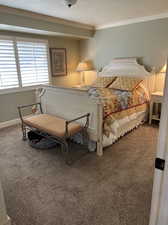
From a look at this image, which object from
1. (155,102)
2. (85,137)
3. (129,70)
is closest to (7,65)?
(85,137)

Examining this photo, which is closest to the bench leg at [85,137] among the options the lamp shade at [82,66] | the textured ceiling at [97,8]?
the textured ceiling at [97,8]

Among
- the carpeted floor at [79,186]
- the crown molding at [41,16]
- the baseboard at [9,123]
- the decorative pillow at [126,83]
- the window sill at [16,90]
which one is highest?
the crown molding at [41,16]

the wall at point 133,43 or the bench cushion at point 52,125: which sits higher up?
the wall at point 133,43

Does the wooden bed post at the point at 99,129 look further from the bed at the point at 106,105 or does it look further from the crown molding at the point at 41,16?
the crown molding at the point at 41,16

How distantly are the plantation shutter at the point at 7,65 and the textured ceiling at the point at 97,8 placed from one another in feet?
3.24

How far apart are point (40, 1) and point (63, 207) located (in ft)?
10.0

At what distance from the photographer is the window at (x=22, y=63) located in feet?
12.2

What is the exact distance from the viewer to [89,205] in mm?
1691

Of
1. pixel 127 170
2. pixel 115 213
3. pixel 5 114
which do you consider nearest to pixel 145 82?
pixel 127 170

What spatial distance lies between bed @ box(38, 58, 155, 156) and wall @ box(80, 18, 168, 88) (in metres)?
0.26

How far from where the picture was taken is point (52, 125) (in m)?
2.57

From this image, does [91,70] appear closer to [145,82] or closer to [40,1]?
[145,82]

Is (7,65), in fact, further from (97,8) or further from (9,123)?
(97,8)

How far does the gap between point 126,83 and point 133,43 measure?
1140mm
